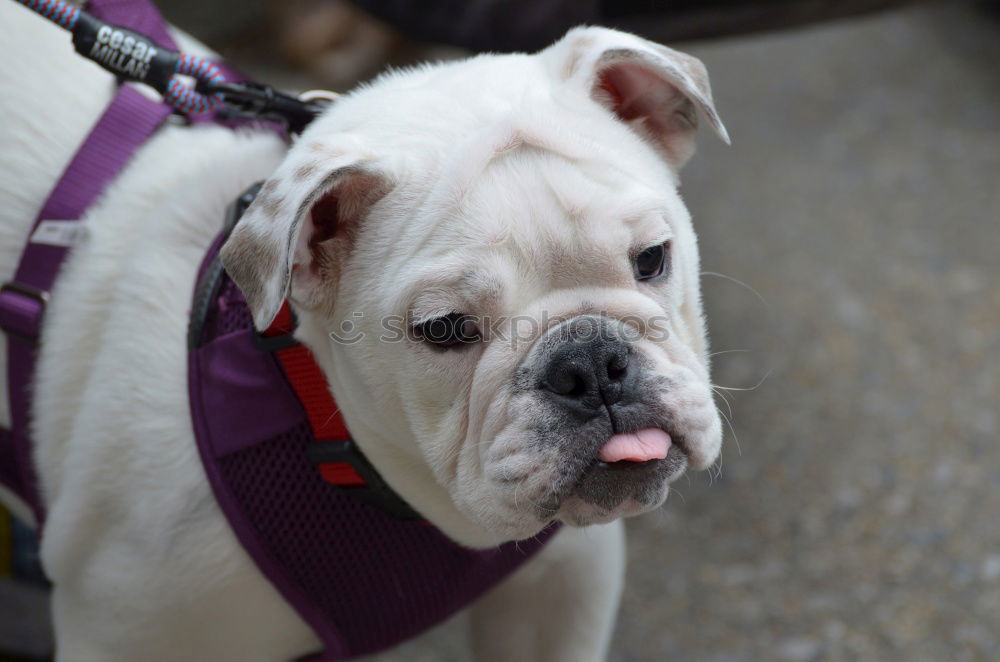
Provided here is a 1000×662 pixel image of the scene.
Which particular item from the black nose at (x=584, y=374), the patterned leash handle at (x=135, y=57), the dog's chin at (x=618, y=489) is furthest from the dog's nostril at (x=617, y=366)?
the patterned leash handle at (x=135, y=57)

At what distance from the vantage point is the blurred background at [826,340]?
2.65 metres

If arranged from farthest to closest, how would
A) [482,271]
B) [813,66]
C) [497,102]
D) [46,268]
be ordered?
[813,66] → [46,268] → [497,102] → [482,271]

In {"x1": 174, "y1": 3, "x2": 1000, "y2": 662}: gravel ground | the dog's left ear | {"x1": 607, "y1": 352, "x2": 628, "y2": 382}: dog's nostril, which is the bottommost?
{"x1": 174, "y1": 3, "x2": 1000, "y2": 662}: gravel ground

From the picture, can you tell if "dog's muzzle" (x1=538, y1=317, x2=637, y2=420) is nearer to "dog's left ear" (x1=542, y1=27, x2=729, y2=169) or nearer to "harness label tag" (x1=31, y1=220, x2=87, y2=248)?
"dog's left ear" (x1=542, y1=27, x2=729, y2=169)

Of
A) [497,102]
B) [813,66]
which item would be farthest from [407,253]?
[813,66]

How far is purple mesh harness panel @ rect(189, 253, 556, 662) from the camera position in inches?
63.1

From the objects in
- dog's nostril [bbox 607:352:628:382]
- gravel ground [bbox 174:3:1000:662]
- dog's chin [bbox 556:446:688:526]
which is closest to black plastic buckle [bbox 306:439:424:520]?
dog's chin [bbox 556:446:688:526]

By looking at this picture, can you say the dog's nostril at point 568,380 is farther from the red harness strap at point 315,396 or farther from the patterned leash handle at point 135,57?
the patterned leash handle at point 135,57

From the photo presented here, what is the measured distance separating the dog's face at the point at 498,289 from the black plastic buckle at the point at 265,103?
20 cm

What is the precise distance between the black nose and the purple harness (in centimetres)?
43

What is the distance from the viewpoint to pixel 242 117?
6.22 feet

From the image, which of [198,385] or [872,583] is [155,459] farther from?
[872,583]

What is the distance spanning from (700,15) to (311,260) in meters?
1.82

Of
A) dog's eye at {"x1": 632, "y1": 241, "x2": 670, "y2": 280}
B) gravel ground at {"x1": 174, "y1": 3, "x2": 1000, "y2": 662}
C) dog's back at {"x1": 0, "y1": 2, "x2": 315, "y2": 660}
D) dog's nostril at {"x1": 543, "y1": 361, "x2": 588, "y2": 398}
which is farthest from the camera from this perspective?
gravel ground at {"x1": 174, "y1": 3, "x2": 1000, "y2": 662}
